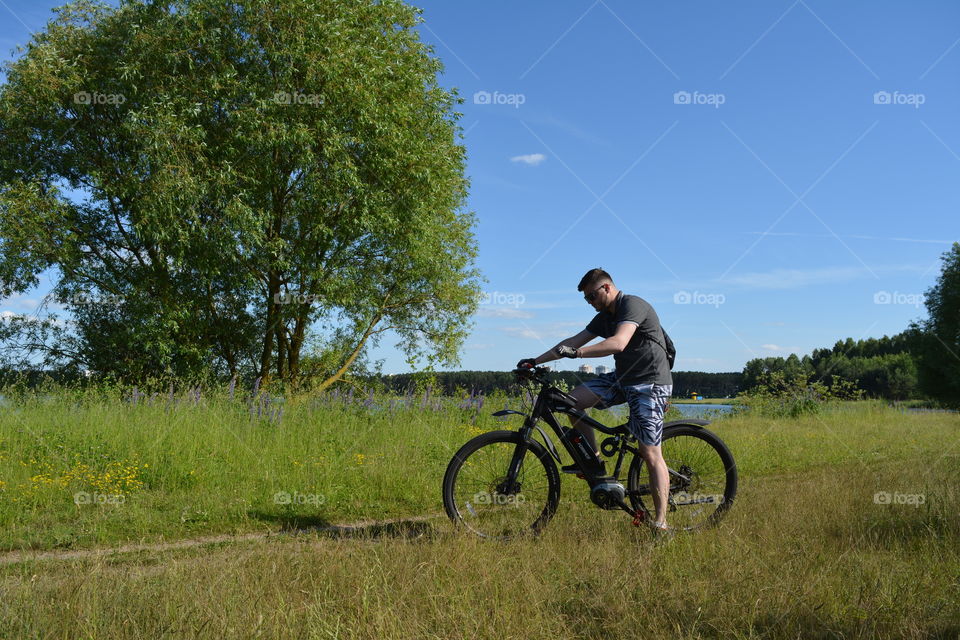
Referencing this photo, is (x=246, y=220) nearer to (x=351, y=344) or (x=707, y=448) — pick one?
(x=351, y=344)

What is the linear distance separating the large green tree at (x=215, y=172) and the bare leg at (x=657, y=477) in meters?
12.2

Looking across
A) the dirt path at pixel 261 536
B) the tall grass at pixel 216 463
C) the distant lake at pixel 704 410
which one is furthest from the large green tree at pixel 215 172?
the dirt path at pixel 261 536

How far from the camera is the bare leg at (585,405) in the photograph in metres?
5.52

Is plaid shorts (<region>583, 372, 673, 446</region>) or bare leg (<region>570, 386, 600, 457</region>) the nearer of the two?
plaid shorts (<region>583, 372, 673, 446</region>)

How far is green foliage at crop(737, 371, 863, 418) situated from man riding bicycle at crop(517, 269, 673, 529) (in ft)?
49.8

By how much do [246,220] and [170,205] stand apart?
1.61 metres

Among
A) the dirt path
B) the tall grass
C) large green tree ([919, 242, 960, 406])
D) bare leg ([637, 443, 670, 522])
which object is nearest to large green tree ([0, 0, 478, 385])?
the tall grass

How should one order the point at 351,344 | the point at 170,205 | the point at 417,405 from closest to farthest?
the point at 417,405, the point at 170,205, the point at 351,344

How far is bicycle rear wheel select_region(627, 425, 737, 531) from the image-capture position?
593cm

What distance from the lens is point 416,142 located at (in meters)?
17.7

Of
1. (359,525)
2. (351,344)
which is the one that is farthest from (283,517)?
(351,344)

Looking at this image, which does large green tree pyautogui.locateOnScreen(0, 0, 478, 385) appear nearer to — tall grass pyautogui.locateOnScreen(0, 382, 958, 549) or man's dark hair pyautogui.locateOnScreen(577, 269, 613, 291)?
tall grass pyautogui.locateOnScreen(0, 382, 958, 549)

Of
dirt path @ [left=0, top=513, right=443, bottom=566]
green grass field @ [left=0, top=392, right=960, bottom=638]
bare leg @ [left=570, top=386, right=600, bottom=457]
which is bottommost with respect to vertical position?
dirt path @ [left=0, top=513, right=443, bottom=566]

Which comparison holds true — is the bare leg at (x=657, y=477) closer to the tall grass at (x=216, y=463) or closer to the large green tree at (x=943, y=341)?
the tall grass at (x=216, y=463)
